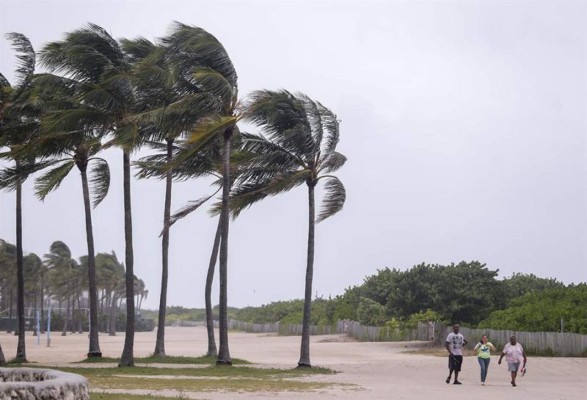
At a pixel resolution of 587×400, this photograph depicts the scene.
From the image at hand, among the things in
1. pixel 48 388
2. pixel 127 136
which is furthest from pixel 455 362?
pixel 48 388

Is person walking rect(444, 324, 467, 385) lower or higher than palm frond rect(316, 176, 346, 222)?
lower

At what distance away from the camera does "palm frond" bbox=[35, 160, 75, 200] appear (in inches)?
1355

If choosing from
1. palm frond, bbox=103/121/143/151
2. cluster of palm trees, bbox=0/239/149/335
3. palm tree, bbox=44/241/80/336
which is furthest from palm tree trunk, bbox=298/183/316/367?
palm tree, bbox=44/241/80/336

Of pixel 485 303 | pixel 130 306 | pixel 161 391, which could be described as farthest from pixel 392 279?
pixel 161 391

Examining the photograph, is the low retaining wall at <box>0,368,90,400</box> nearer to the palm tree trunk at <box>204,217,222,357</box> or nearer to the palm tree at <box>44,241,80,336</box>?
the palm tree trunk at <box>204,217,222,357</box>

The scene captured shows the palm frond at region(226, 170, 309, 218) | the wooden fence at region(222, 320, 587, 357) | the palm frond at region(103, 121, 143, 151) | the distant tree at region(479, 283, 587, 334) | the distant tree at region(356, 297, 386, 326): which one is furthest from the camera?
the distant tree at region(356, 297, 386, 326)

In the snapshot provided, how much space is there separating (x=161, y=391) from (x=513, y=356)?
1001 cm

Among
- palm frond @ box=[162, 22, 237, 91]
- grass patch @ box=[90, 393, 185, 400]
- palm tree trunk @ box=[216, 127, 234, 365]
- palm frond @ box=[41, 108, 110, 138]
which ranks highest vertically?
palm frond @ box=[162, 22, 237, 91]

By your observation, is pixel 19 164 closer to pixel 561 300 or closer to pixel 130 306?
pixel 130 306

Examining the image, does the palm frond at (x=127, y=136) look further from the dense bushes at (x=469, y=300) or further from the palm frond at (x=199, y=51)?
the dense bushes at (x=469, y=300)

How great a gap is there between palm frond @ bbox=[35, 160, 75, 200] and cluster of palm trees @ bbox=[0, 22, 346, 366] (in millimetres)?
642

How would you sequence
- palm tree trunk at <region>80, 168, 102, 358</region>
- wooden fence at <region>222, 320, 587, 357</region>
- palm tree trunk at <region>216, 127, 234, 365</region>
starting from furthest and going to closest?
wooden fence at <region>222, 320, 587, 357</region>, palm tree trunk at <region>80, 168, 102, 358</region>, palm tree trunk at <region>216, 127, 234, 365</region>

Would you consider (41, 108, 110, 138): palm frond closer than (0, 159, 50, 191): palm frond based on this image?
Yes

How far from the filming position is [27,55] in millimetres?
32656
